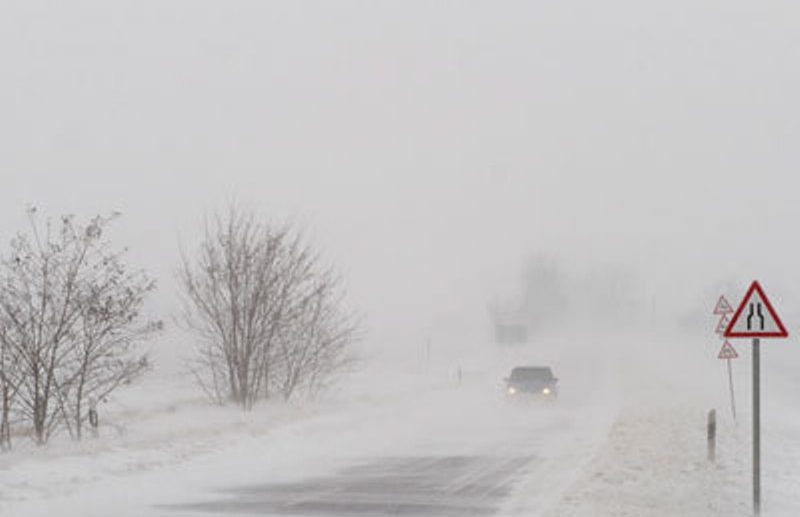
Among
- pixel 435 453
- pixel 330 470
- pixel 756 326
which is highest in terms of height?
pixel 756 326

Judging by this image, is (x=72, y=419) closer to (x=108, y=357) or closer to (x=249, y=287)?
(x=108, y=357)

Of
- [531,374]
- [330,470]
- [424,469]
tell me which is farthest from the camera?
[531,374]

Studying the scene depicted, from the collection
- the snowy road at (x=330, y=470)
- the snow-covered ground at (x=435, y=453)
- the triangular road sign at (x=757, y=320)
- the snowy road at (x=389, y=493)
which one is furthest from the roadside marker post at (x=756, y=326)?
the snowy road at (x=389, y=493)

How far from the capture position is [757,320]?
1294cm

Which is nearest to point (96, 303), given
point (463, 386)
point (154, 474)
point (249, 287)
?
point (154, 474)

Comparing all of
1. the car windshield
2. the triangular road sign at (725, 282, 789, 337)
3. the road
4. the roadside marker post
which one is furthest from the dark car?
the triangular road sign at (725, 282, 789, 337)

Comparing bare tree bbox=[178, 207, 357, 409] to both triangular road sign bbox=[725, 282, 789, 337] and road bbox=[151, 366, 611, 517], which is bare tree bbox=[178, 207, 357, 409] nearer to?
road bbox=[151, 366, 611, 517]

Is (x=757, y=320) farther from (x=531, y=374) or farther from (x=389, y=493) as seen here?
(x=531, y=374)

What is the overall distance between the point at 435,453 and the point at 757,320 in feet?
33.2

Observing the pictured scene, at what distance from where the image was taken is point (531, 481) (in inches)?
663

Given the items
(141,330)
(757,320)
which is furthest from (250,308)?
(757,320)

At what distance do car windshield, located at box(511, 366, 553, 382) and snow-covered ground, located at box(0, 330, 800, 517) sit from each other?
1.32 metres

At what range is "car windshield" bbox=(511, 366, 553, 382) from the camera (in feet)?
130

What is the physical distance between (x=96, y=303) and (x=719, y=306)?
14996mm
